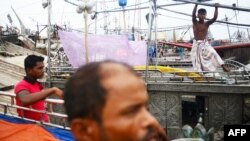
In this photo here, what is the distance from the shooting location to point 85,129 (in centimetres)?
92

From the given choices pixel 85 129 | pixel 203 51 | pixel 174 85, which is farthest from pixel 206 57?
pixel 85 129

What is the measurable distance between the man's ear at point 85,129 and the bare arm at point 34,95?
1683mm

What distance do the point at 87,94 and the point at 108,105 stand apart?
0.07 meters

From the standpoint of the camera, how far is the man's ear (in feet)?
2.92

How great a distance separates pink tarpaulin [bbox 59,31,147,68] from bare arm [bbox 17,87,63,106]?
13.1ft

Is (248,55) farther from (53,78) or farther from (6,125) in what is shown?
(6,125)

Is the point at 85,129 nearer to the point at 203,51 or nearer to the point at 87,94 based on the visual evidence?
the point at 87,94

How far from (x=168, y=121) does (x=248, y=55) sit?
578 centimetres

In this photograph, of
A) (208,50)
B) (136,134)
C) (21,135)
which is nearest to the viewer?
(136,134)

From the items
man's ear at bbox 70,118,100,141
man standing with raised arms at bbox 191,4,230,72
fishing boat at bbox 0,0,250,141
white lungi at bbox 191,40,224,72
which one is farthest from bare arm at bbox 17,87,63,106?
white lungi at bbox 191,40,224,72

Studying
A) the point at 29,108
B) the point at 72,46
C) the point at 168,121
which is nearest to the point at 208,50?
the point at 168,121

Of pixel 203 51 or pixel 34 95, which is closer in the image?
pixel 34 95

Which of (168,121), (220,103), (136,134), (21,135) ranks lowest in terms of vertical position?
(168,121)

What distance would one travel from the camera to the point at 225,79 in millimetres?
6582
